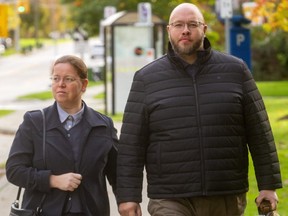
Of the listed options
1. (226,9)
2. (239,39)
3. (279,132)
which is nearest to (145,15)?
(279,132)

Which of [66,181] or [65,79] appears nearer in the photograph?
[66,181]

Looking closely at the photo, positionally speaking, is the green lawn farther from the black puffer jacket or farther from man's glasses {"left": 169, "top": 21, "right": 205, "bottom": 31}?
man's glasses {"left": 169, "top": 21, "right": 205, "bottom": 31}

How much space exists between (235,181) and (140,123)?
60cm

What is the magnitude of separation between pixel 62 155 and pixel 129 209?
463 millimetres

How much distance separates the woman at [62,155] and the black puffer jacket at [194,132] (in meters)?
0.19

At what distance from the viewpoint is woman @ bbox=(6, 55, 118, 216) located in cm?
534

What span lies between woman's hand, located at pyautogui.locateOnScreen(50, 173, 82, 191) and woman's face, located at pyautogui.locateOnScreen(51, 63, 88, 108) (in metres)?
0.40

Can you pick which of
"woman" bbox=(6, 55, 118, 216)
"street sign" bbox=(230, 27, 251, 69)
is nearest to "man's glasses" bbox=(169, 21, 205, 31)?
"woman" bbox=(6, 55, 118, 216)

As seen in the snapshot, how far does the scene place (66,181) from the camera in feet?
17.3

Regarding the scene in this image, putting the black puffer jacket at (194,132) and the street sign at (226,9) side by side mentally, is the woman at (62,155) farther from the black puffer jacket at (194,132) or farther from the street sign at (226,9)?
the street sign at (226,9)

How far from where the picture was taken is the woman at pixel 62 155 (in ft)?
17.5

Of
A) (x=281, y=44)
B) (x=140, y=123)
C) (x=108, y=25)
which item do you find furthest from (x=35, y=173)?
(x=281, y=44)

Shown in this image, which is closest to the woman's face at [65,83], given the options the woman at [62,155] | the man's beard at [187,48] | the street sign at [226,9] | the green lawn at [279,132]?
the woman at [62,155]

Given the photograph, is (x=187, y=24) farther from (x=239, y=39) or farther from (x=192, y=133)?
(x=239, y=39)
